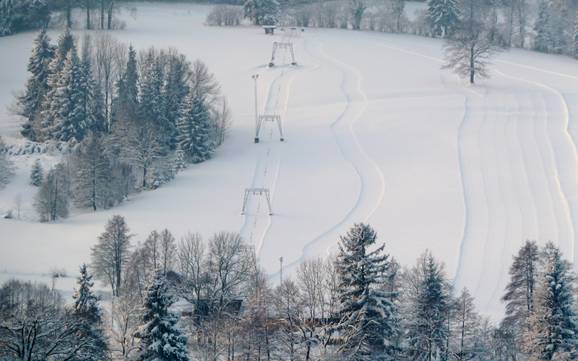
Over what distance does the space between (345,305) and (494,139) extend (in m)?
34.4

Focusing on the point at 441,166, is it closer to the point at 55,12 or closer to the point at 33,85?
the point at 33,85

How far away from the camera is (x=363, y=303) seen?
40.5 meters

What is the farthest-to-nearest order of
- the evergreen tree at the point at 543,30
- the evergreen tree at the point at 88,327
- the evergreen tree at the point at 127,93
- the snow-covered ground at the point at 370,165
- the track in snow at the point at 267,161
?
the evergreen tree at the point at 543,30 → the evergreen tree at the point at 127,93 → the track in snow at the point at 267,161 → the snow-covered ground at the point at 370,165 → the evergreen tree at the point at 88,327

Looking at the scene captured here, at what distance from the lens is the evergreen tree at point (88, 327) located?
37438 mm

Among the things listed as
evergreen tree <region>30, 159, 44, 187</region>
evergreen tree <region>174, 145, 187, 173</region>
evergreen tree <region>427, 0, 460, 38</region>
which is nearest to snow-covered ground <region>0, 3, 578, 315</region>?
evergreen tree <region>30, 159, 44, 187</region>

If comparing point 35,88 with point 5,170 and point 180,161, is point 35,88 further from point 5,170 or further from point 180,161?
point 180,161

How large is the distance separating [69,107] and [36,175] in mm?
7362

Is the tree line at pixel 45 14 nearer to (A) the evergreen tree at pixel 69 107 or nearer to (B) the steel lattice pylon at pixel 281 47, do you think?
(B) the steel lattice pylon at pixel 281 47

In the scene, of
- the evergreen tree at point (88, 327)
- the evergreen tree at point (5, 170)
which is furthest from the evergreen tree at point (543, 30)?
the evergreen tree at point (88, 327)

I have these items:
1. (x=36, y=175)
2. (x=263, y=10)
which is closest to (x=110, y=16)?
(x=263, y=10)

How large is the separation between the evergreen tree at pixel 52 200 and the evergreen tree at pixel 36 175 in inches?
92.3

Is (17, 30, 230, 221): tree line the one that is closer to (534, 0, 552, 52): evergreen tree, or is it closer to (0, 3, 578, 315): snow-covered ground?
(0, 3, 578, 315): snow-covered ground

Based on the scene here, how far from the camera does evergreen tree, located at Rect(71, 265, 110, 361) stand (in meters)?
37.4

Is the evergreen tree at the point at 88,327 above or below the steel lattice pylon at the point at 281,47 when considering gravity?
below
